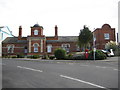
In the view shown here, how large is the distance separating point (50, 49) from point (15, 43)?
11.0m

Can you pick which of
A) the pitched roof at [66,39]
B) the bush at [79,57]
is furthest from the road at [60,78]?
the pitched roof at [66,39]

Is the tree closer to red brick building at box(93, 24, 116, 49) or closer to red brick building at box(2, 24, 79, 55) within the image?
red brick building at box(2, 24, 79, 55)

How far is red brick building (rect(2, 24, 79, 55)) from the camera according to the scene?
42250 mm

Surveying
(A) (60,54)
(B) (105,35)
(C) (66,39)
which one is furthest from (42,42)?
(B) (105,35)

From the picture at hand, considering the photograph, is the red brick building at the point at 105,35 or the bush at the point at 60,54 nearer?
the bush at the point at 60,54

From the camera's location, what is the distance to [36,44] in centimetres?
4225

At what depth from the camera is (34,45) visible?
138 ft

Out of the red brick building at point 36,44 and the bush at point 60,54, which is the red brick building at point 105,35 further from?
the bush at point 60,54

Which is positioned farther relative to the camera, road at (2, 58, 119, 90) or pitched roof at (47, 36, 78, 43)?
pitched roof at (47, 36, 78, 43)

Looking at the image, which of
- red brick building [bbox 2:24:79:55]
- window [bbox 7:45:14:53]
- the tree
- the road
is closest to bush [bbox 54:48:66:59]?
the tree

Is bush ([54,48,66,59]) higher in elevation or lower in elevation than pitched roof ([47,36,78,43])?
lower

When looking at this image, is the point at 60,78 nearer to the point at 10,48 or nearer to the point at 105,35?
the point at 105,35

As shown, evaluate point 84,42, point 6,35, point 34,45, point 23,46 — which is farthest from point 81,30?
point 6,35

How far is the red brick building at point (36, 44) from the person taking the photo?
4225 cm
